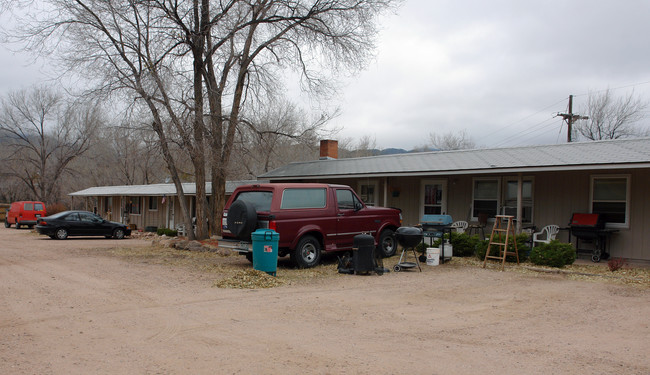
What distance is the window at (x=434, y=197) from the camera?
53.5 feet

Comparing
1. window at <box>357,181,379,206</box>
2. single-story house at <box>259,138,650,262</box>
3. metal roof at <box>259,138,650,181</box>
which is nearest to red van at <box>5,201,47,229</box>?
metal roof at <box>259,138,650,181</box>

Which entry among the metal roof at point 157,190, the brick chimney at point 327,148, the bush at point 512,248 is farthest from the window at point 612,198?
the metal roof at point 157,190

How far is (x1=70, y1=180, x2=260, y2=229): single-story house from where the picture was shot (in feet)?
88.8

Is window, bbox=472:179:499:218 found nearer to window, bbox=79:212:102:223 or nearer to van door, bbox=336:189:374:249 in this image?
van door, bbox=336:189:374:249

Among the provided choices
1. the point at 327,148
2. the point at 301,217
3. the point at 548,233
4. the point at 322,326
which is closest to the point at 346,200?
the point at 301,217

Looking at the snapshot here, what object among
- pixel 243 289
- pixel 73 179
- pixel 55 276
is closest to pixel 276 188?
pixel 243 289

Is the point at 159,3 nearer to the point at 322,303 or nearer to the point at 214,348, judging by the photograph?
the point at 322,303

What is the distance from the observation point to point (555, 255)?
1177cm

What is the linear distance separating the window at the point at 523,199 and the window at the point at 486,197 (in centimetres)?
29

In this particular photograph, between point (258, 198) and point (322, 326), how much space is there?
18.2 ft

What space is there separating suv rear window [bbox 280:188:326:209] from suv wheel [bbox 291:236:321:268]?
0.79 metres

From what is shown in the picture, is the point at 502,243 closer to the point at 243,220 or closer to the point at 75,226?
the point at 243,220

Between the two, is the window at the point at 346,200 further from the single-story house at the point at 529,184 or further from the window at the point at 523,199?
the window at the point at 523,199

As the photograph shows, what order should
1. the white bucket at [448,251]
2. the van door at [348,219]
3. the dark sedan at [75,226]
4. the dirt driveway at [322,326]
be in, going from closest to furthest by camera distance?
1. the dirt driveway at [322,326]
2. the van door at [348,219]
3. the white bucket at [448,251]
4. the dark sedan at [75,226]
